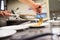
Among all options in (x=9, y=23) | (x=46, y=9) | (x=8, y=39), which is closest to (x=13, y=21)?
(x=9, y=23)

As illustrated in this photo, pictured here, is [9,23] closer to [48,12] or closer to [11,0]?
[11,0]

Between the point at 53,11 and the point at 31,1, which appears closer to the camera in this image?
the point at 31,1

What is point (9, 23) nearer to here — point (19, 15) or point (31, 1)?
point (19, 15)

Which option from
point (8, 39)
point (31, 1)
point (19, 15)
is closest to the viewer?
point (8, 39)

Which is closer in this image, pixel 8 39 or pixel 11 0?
pixel 8 39

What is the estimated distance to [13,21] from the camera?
75 cm

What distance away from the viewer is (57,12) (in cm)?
78

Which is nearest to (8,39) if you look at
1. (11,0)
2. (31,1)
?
(31,1)

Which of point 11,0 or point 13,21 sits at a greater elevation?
point 11,0

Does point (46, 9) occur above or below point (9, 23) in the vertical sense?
above

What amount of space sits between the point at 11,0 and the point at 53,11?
0.33 m

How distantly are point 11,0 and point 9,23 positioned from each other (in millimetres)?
174

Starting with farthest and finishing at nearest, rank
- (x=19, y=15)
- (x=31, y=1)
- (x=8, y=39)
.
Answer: (x=19, y=15), (x=31, y=1), (x=8, y=39)

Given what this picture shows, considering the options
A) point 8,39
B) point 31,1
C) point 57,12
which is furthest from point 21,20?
point 8,39
